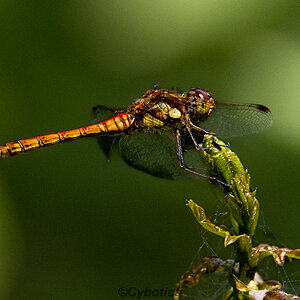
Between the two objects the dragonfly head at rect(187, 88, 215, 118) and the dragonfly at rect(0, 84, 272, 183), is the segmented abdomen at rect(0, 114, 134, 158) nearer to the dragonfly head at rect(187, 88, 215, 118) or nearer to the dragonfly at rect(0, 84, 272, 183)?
the dragonfly at rect(0, 84, 272, 183)

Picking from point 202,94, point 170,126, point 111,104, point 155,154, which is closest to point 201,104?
point 202,94

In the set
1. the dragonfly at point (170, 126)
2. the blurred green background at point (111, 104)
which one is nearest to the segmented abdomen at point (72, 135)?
the dragonfly at point (170, 126)

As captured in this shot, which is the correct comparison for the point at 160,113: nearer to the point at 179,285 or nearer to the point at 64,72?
the point at 64,72

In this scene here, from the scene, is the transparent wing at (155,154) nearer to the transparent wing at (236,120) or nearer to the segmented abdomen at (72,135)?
the segmented abdomen at (72,135)

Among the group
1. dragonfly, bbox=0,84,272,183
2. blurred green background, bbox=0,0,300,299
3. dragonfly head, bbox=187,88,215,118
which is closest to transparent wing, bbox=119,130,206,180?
dragonfly, bbox=0,84,272,183

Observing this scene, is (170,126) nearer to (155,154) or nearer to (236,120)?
(155,154)

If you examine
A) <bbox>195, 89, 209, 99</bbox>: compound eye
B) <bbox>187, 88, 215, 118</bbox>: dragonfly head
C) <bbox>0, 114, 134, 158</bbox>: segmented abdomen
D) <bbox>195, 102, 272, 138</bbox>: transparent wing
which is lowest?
<bbox>195, 102, 272, 138</bbox>: transparent wing
